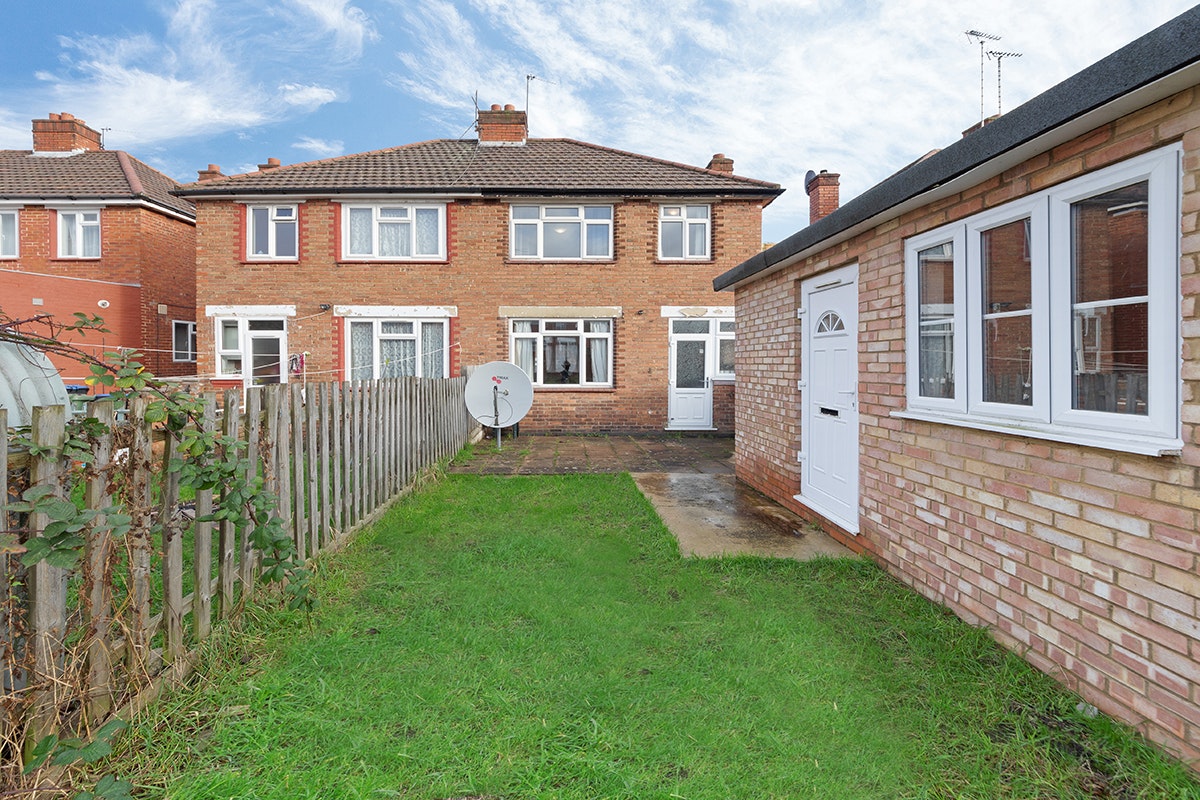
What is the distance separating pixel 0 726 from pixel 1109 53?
434cm

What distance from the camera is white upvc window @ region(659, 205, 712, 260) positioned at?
14406 millimetres

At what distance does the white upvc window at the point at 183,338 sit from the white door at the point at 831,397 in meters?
18.0

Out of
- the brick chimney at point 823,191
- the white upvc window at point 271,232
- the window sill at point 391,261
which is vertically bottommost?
the window sill at point 391,261

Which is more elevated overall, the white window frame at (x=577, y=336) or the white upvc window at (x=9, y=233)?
the white upvc window at (x=9, y=233)

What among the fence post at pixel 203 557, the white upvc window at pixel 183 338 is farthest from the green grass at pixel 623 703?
the white upvc window at pixel 183 338

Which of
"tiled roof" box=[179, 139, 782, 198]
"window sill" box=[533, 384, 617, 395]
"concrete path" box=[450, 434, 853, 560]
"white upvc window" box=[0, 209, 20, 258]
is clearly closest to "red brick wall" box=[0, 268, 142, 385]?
"white upvc window" box=[0, 209, 20, 258]

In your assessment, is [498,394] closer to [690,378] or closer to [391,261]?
[690,378]

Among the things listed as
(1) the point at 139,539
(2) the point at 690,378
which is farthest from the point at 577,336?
(1) the point at 139,539

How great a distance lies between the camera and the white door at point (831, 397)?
491 cm

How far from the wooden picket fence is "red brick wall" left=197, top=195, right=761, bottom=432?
10.0 metres

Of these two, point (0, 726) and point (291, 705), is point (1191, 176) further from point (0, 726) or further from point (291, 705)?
point (0, 726)

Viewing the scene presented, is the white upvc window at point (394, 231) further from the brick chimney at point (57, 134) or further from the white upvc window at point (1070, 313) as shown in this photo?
the white upvc window at point (1070, 313)

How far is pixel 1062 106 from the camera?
8.11 feet

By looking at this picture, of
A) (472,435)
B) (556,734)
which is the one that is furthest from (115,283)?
(556,734)
